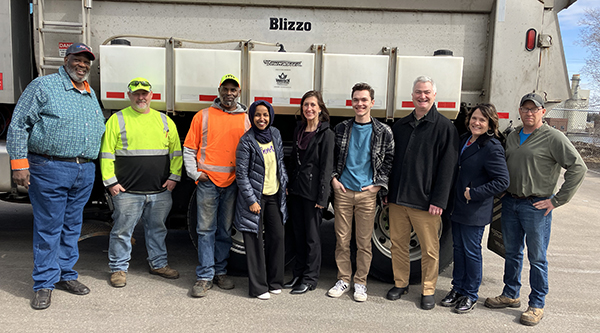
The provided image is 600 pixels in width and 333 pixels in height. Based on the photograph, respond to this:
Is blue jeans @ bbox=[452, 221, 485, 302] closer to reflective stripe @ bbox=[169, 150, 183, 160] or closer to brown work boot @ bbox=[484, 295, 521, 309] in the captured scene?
brown work boot @ bbox=[484, 295, 521, 309]

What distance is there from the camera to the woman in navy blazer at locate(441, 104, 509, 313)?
3.60 metres

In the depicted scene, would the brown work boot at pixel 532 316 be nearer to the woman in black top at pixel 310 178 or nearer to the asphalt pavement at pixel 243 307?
the asphalt pavement at pixel 243 307

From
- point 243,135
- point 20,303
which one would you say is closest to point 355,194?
point 243,135

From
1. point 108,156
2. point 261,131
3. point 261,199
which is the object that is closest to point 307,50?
point 261,131

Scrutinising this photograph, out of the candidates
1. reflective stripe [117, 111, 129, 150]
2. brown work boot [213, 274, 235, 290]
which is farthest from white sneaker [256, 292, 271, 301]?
reflective stripe [117, 111, 129, 150]

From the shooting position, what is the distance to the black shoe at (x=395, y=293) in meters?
4.01

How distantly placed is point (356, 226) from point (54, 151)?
2.68 meters

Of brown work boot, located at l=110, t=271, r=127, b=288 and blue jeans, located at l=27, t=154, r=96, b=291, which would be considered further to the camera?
brown work boot, located at l=110, t=271, r=127, b=288

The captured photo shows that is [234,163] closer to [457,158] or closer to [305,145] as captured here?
[305,145]

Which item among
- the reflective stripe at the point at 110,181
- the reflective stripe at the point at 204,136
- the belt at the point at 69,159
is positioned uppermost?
the reflective stripe at the point at 204,136

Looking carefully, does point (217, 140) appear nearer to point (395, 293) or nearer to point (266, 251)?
point (266, 251)

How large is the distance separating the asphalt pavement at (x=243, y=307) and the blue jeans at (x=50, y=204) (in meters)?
0.29

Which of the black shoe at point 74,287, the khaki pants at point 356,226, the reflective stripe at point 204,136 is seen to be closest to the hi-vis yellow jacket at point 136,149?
the reflective stripe at point 204,136

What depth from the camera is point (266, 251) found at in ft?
13.3
